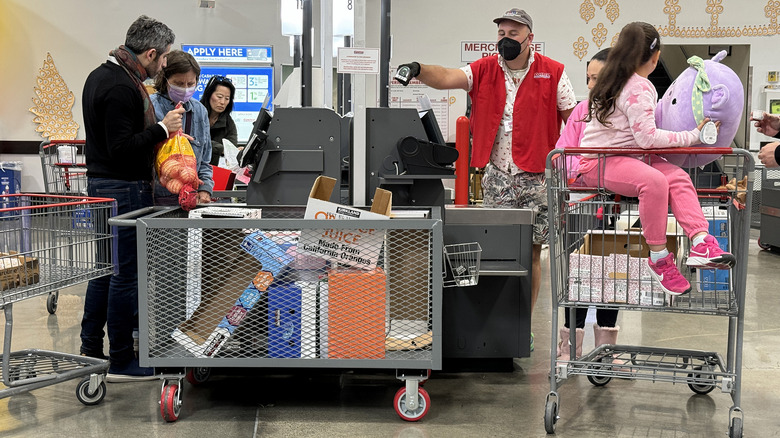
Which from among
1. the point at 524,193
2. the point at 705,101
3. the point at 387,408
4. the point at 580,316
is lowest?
the point at 387,408

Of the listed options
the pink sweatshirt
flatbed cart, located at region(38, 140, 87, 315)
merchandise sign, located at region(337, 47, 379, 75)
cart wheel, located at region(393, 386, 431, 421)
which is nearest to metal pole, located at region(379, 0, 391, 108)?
merchandise sign, located at region(337, 47, 379, 75)

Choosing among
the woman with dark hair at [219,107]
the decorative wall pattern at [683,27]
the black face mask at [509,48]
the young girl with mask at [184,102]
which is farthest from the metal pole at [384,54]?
Result: the decorative wall pattern at [683,27]

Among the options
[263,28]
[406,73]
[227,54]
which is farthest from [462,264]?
[263,28]

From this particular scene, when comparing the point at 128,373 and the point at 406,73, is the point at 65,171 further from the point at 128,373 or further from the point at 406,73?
the point at 406,73

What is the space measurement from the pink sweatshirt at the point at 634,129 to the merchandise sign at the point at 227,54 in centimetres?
766

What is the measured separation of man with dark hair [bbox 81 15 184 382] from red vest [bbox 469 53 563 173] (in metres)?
1.49

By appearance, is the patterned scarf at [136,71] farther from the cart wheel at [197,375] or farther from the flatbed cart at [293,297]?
the cart wheel at [197,375]

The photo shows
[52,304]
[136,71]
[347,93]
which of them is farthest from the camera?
[347,93]

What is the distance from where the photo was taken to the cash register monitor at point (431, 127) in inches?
137

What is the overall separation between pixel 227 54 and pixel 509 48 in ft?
23.1

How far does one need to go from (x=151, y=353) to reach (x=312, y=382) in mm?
839

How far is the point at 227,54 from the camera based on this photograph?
33.4ft

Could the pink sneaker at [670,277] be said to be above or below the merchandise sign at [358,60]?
below

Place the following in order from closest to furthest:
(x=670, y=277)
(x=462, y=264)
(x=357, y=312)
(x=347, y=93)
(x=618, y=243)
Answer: (x=670, y=277), (x=357, y=312), (x=618, y=243), (x=462, y=264), (x=347, y=93)
